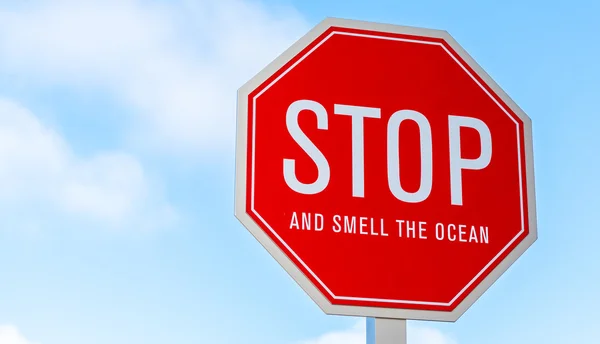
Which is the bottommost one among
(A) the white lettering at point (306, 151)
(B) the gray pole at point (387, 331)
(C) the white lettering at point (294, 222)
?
(B) the gray pole at point (387, 331)

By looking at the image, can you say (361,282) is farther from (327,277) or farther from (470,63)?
(470,63)

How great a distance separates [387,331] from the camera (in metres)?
3.25

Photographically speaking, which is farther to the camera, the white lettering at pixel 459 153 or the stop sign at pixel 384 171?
the white lettering at pixel 459 153

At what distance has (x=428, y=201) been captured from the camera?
11.5ft

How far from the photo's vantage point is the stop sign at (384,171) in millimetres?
3326

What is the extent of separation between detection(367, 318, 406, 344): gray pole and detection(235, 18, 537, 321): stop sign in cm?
2

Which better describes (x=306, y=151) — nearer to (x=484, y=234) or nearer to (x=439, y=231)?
(x=439, y=231)

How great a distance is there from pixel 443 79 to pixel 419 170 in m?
0.41

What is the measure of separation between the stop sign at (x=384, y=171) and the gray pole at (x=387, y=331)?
0.02 meters

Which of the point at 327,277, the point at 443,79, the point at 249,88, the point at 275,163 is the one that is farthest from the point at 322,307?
the point at 443,79

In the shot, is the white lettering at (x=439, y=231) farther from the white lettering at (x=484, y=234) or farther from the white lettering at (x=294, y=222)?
the white lettering at (x=294, y=222)

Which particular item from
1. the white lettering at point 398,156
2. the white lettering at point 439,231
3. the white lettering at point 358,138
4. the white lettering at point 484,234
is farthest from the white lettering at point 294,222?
the white lettering at point 484,234

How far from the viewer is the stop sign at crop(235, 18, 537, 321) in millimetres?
3326

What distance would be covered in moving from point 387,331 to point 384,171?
573 millimetres
